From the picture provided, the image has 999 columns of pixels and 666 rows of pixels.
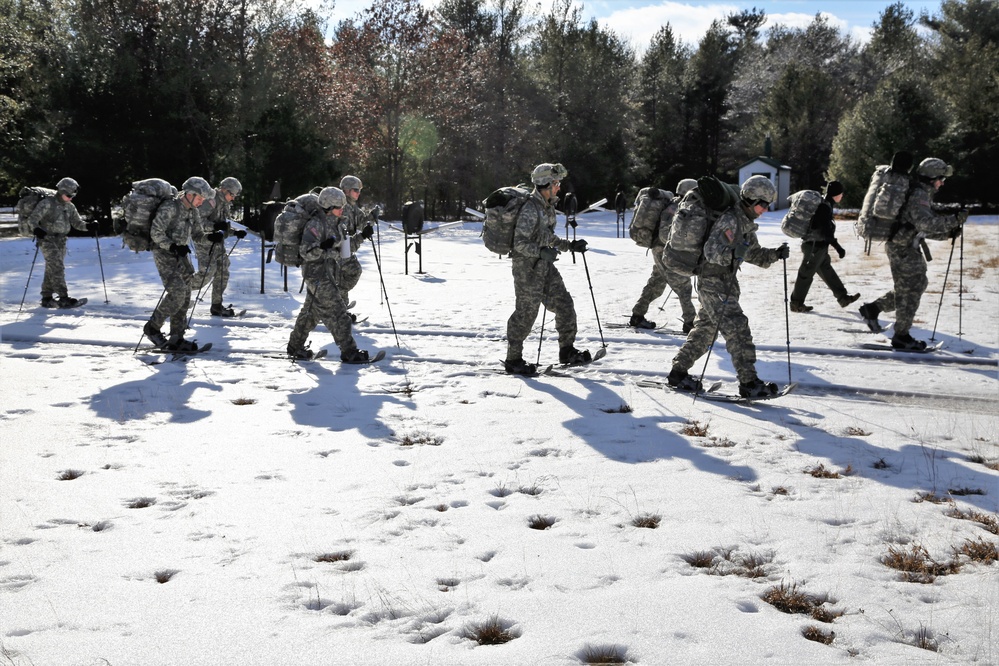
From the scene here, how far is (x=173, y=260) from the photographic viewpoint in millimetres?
10258

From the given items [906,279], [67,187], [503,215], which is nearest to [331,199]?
[503,215]

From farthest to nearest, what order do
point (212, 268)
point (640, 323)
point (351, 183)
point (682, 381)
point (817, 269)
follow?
point (212, 268)
point (351, 183)
point (817, 269)
point (640, 323)
point (682, 381)

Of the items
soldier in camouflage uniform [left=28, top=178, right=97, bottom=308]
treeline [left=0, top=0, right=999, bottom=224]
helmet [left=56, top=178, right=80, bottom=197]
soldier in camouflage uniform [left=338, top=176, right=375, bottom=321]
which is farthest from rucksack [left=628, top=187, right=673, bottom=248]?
treeline [left=0, top=0, right=999, bottom=224]

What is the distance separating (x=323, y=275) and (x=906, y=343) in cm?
668

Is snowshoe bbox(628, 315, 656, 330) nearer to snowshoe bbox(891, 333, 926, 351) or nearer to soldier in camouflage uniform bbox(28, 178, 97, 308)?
snowshoe bbox(891, 333, 926, 351)

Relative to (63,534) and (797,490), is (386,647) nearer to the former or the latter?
(63,534)

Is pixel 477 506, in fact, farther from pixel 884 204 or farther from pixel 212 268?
pixel 212 268

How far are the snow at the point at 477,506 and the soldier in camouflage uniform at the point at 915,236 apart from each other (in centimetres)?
57

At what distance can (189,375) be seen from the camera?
29.6 ft

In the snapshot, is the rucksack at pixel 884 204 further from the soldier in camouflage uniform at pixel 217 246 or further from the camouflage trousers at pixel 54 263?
the camouflage trousers at pixel 54 263

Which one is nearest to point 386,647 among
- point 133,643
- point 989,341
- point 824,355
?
point 133,643

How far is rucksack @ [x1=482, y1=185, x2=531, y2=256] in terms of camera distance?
8508 mm

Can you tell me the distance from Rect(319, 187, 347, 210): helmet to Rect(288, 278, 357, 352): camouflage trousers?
0.83 m

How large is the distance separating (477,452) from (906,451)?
121 inches
